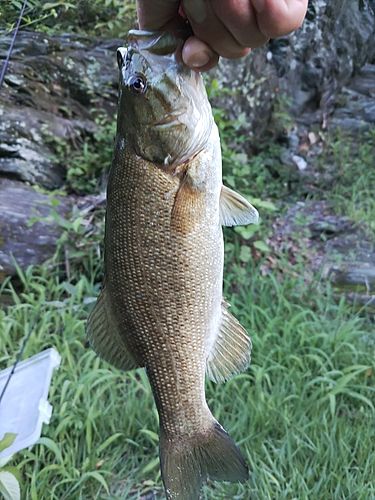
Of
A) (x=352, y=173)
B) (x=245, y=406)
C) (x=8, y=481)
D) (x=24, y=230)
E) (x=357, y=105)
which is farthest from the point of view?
(x=357, y=105)

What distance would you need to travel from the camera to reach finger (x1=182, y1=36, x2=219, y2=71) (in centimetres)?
A: 131

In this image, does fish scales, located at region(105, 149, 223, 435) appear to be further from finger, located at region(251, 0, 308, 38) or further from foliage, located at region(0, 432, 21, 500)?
foliage, located at region(0, 432, 21, 500)

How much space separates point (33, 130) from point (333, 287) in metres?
2.37

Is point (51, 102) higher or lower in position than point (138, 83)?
higher

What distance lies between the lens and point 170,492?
5.14 ft

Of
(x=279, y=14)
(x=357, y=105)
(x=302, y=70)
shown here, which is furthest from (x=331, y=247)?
(x=279, y=14)

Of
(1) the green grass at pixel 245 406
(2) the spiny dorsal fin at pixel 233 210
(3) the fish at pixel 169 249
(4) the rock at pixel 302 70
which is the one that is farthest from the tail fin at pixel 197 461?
(4) the rock at pixel 302 70

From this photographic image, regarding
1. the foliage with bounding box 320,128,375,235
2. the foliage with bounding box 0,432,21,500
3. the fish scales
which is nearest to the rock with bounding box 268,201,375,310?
the foliage with bounding box 320,128,375,235

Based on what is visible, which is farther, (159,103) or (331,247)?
(331,247)

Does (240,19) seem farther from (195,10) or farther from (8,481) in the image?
(8,481)

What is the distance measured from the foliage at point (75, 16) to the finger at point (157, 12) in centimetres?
52

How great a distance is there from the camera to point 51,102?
4539mm

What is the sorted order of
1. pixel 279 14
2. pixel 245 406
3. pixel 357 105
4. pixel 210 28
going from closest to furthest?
pixel 279 14 < pixel 210 28 < pixel 245 406 < pixel 357 105

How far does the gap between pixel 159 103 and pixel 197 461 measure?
0.89 m
